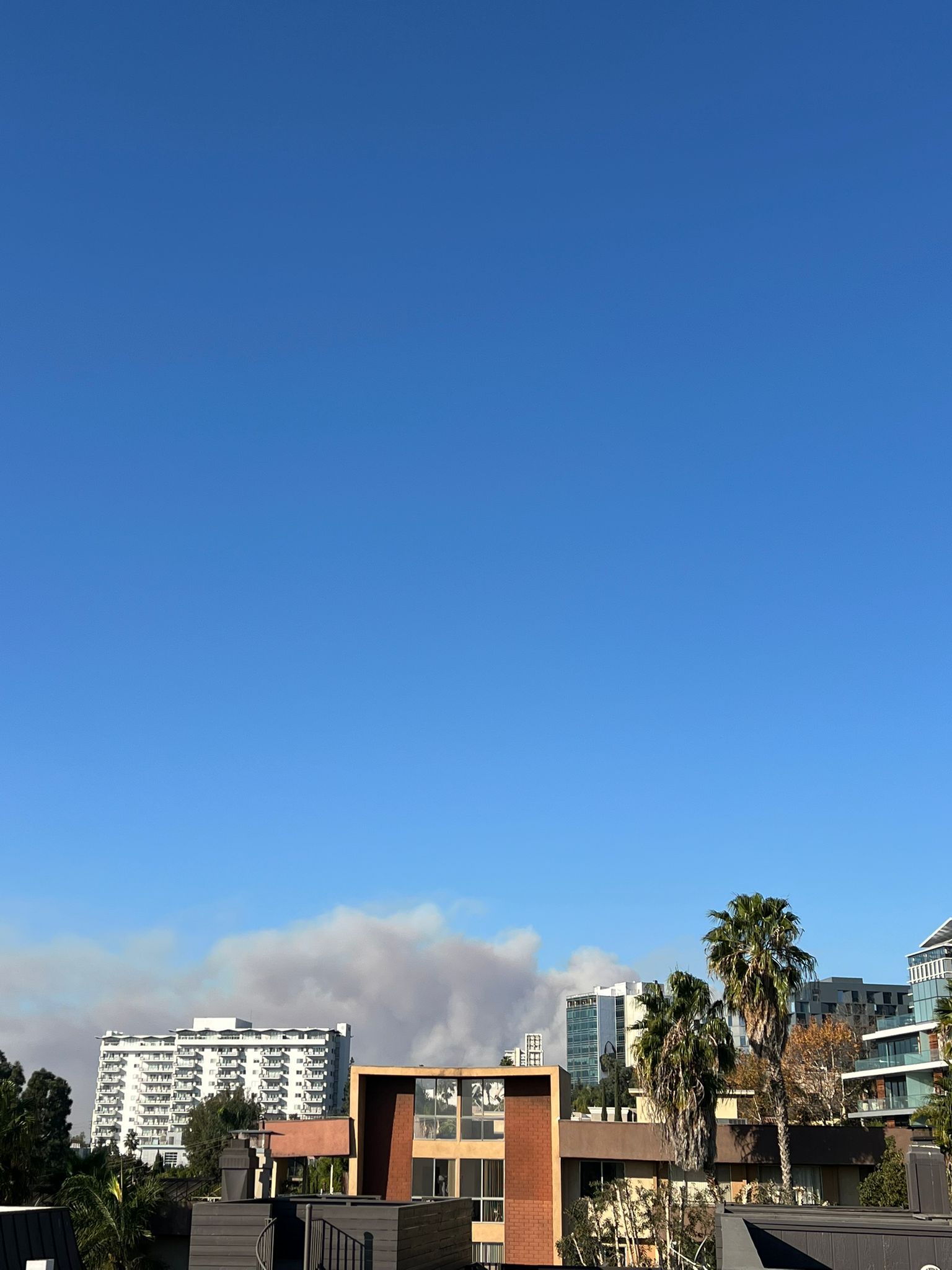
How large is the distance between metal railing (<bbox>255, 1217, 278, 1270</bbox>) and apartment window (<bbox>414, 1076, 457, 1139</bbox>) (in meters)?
24.5

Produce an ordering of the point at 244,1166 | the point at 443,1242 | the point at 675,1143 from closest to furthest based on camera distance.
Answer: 1. the point at 443,1242
2. the point at 244,1166
3. the point at 675,1143

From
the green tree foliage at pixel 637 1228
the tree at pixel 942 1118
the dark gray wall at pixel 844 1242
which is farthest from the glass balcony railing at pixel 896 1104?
the dark gray wall at pixel 844 1242

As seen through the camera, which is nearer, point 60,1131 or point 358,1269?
point 358,1269

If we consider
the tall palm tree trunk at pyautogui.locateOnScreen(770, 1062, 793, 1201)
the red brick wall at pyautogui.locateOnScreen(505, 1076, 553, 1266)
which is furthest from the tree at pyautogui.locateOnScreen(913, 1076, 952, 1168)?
the red brick wall at pyautogui.locateOnScreen(505, 1076, 553, 1266)

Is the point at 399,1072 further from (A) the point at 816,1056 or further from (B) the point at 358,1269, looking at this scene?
(A) the point at 816,1056

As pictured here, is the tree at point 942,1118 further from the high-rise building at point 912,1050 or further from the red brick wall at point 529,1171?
the high-rise building at point 912,1050

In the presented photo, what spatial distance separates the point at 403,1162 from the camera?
44.3 meters

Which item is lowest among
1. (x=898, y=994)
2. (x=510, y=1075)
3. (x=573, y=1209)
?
(x=573, y=1209)

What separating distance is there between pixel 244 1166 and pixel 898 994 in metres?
160

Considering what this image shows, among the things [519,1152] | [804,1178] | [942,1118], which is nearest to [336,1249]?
[519,1152]

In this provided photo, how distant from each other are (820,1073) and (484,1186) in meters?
37.9

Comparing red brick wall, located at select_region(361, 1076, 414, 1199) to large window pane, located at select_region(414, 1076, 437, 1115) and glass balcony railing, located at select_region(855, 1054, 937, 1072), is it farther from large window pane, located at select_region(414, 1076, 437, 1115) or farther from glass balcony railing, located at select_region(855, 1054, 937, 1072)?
glass balcony railing, located at select_region(855, 1054, 937, 1072)

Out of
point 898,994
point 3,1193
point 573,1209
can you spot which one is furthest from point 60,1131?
point 898,994

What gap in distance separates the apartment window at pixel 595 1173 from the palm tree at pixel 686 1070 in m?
3.34
